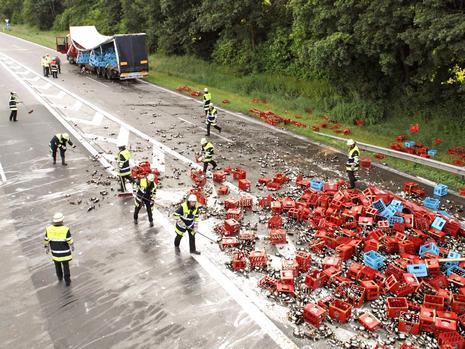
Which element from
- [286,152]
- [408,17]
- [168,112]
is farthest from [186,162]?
[408,17]

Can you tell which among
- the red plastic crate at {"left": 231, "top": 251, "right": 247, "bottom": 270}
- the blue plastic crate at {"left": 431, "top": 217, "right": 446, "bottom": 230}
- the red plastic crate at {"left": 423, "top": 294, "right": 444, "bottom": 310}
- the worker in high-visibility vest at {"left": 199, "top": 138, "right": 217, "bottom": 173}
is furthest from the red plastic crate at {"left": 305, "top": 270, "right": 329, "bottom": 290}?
the worker in high-visibility vest at {"left": 199, "top": 138, "right": 217, "bottom": 173}

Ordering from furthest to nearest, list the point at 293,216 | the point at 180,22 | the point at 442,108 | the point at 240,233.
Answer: the point at 180,22 → the point at 442,108 → the point at 293,216 → the point at 240,233

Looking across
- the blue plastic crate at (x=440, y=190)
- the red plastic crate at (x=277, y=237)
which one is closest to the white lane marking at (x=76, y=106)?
the red plastic crate at (x=277, y=237)

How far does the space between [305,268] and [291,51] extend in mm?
22850

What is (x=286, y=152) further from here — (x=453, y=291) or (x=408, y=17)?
(x=453, y=291)

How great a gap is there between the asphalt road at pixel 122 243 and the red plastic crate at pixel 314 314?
47 centimetres

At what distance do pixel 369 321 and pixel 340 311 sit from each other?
0.59 meters

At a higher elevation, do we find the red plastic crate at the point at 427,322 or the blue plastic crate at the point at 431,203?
the blue plastic crate at the point at 431,203

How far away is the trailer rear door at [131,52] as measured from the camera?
3283 cm

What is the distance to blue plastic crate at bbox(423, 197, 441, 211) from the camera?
14.0 metres

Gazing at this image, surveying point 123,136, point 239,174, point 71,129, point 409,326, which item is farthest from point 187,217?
point 71,129

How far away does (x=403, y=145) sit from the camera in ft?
64.6

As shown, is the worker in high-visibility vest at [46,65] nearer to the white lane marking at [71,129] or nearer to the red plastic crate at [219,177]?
the white lane marking at [71,129]

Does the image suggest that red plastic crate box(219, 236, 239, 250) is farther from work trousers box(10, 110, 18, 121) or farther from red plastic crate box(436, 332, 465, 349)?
work trousers box(10, 110, 18, 121)
